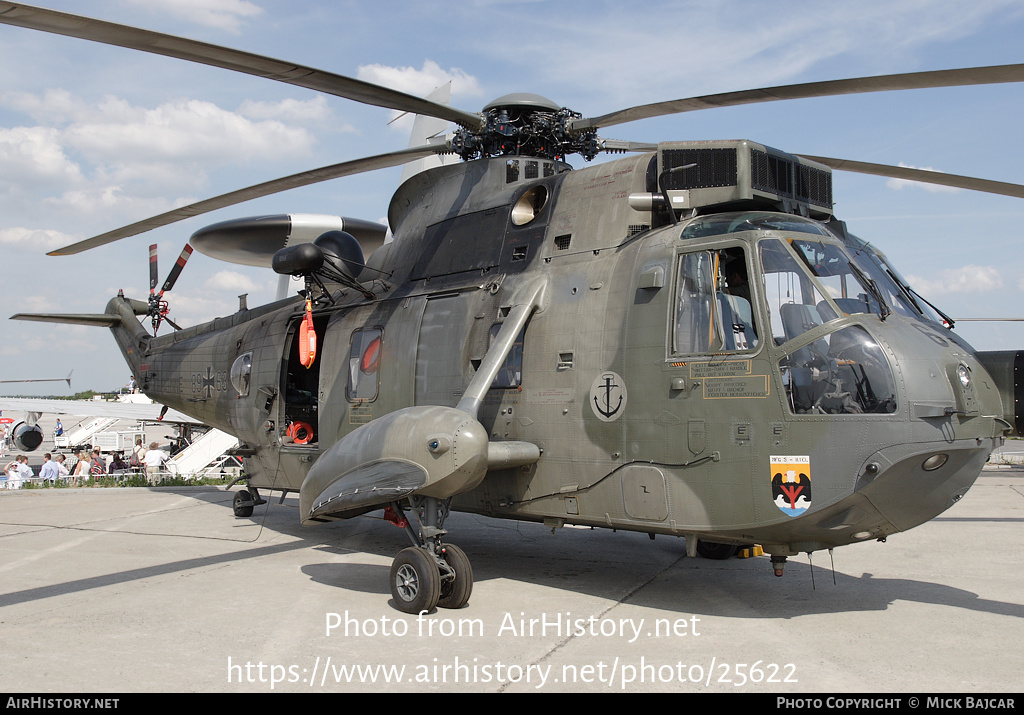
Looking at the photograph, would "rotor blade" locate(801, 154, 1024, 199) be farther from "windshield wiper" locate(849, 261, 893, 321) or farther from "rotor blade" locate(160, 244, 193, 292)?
"rotor blade" locate(160, 244, 193, 292)

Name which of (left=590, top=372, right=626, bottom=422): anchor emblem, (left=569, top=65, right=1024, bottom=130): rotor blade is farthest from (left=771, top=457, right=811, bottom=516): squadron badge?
(left=569, top=65, right=1024, bottom=130): rotor blade

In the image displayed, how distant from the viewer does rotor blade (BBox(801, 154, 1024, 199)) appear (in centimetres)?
724

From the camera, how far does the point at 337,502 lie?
688cm

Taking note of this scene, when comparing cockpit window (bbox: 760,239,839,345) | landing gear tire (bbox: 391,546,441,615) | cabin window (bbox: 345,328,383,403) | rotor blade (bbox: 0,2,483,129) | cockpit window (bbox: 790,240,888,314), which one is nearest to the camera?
rotor blade (bbox: 0,2,483,129)

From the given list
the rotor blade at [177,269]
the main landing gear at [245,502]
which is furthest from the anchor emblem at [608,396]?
the rotor blade at [177,269]

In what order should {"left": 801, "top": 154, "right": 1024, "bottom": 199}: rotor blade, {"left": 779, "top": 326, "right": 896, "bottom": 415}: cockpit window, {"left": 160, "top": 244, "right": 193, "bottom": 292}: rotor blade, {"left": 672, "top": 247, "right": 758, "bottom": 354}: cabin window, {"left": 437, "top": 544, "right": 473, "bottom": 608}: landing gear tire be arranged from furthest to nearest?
1. {"left": 160, "top": 244, "right": 193, "bottom": 292}: rotor blade
2. {"left": 801, "top": 154, "right": 1024, "bottom": 199}: rotor blade
3. {"left": 437, "top": 544, "right": 473, "bottom": 608}: landing gear tire
4. {"left": 672, "top": 247, "right": 758, "bottom": 354}: cabin window
5. {"left": 779, "top": 326, "right": 896, "bottom": 415}: cockpit window

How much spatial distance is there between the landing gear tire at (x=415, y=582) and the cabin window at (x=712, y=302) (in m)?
Result: 2.72

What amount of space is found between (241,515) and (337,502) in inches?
243

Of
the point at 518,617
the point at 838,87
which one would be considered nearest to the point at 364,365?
the point at 518,617

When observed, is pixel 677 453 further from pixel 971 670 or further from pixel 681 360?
pixel 971 670

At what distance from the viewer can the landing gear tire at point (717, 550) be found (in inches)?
336

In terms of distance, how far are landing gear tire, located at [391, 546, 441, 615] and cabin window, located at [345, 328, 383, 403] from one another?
248 cm

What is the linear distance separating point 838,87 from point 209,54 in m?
4.89

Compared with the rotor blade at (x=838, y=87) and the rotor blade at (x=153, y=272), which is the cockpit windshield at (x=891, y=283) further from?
the rotor blade at (x=153, y=272)
